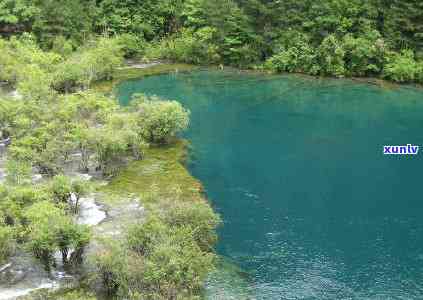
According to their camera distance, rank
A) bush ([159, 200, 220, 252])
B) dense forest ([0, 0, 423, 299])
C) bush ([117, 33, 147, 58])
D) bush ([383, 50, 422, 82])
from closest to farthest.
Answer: dense forest ([0, 0, 423, 299]) < bush ([159, 200, 220, 252]) < bush ([383, 50, 422, 82]) < bush ([117, 33, 147, 58])

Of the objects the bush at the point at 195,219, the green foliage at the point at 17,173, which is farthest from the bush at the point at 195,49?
the bush at the point at 195,219

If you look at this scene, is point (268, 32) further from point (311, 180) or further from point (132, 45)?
point (311, 180)

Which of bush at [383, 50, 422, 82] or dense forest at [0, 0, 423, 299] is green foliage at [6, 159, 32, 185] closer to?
dense forest at [0, 0, 423, 299]

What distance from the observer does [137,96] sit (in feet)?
177

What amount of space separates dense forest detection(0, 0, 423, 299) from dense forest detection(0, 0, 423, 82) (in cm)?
17

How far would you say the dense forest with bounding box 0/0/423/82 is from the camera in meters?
77.3

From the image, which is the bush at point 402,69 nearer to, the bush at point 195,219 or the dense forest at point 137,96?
the dense forest at point 137,96

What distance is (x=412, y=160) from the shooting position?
166 feet

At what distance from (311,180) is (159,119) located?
43.1ft

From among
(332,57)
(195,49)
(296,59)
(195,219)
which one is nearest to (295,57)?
(296,59)

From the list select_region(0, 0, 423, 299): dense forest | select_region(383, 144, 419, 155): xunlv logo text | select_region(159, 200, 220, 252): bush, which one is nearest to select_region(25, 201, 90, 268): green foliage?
select_region(0, 0, 423, 299): dense forest

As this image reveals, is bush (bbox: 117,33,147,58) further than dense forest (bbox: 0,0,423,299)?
Yes

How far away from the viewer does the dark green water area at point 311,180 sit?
34406mm

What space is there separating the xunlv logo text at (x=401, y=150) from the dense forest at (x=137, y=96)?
57.4ft
